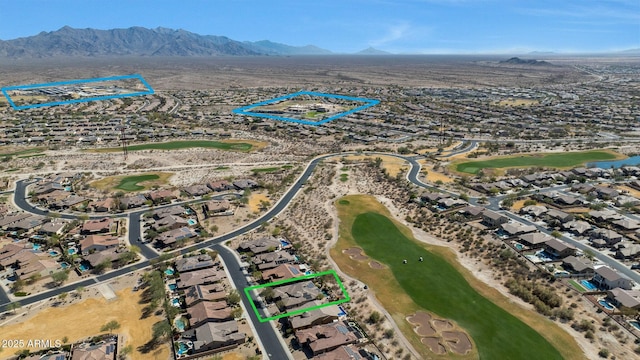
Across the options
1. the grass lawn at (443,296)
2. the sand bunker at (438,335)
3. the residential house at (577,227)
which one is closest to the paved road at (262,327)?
the grass lawn at (443,296)

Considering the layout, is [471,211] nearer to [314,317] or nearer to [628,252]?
[628,252]

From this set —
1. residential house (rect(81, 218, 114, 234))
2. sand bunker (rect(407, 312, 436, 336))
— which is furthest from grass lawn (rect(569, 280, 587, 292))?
residential house (rect(81, 218, 114, 234))

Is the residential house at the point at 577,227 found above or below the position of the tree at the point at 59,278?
above

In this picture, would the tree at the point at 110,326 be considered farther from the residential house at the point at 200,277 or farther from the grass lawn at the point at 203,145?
the grass lawn at the point at 203,145

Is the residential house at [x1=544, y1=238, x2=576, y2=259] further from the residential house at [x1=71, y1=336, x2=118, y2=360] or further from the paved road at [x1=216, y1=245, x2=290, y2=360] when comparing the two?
the residential house at [x1=71, y1=336, x2=118, y2=360]

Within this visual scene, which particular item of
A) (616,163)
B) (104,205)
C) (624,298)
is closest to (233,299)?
(104,205)

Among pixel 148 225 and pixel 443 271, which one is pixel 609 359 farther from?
pixel 148 225
